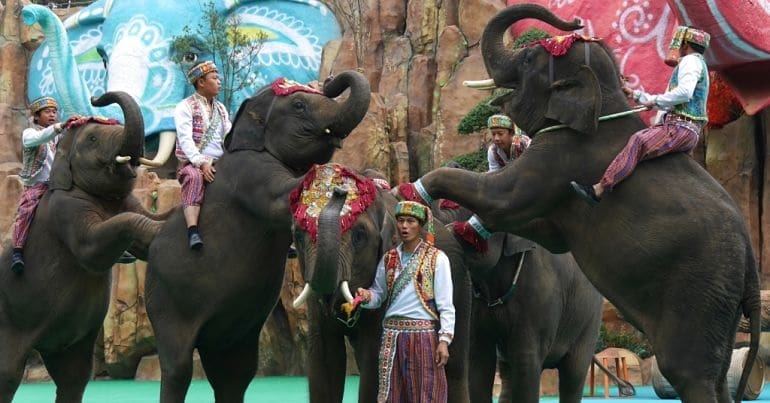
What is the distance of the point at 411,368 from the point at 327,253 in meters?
0.75

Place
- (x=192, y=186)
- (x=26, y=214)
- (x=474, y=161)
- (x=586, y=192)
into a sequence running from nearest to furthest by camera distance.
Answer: (x=586, y=192) < (x=192, y=186) < (x=26, y=214) < (x=474, y=161)

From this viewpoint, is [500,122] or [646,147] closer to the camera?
[646,147]

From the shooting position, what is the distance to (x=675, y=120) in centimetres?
666

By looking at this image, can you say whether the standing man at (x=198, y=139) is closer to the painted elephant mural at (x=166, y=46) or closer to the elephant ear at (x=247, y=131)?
the elephant ear at (x=247, y=131)

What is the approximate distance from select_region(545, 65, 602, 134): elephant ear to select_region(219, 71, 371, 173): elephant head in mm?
1063

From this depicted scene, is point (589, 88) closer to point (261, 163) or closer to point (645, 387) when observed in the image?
point (261, 163)

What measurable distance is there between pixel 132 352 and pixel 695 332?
39.8ft

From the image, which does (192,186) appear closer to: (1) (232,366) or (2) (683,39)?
(1) (232,366)

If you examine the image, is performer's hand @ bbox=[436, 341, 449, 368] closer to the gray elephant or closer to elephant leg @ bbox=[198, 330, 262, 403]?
the gray elephant

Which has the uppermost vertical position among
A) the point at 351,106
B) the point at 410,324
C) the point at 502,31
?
the point at 502,31

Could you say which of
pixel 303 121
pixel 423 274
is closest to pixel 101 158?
pixel 303 121

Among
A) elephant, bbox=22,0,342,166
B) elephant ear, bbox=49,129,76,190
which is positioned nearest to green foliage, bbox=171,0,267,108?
elephant, bbox=22,0,342,166

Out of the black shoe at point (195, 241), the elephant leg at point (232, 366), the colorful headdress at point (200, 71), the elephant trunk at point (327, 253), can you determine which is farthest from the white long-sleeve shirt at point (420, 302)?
the colorful headdress at point (200, 71)

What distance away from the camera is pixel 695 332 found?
635 centimetres
